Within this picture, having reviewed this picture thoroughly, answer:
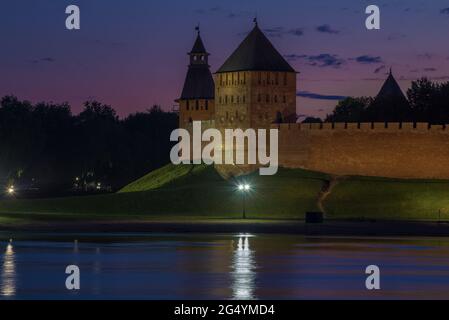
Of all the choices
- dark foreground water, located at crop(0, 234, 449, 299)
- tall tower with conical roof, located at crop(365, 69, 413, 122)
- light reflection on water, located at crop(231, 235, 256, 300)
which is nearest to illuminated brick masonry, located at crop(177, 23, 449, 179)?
tall tower with conical roof, located at crop(365, 69, 413, 122)

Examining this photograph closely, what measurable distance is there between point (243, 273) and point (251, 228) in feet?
73.5

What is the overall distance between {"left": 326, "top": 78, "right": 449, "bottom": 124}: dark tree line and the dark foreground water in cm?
4224

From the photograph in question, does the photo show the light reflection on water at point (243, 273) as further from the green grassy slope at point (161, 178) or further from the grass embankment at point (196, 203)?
the green grassy slope at point (161, 178)

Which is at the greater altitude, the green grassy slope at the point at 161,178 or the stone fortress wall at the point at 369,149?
the stone fortress wall at the point at 369,149

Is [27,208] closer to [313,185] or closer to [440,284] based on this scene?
[313,185]

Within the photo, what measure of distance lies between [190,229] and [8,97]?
130 m

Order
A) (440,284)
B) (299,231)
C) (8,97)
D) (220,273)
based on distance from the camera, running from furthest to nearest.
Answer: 1. (8,97)
2. (299,231)
3. (220,273)
4. (440,284)

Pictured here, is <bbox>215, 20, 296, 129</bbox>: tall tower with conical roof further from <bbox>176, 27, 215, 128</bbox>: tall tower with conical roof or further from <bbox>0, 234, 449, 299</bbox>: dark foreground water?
<bbox>0, 234, 449, 299</bbox>: dark foreground water

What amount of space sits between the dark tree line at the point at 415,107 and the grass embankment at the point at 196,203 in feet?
40.4

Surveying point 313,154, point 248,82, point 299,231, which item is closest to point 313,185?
point 313,154

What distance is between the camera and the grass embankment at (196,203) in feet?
240

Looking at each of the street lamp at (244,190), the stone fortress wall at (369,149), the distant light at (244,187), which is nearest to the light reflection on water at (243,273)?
the street lamp at (244,190)

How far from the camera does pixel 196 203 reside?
77000 mm

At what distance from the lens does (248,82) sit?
9019 cm
